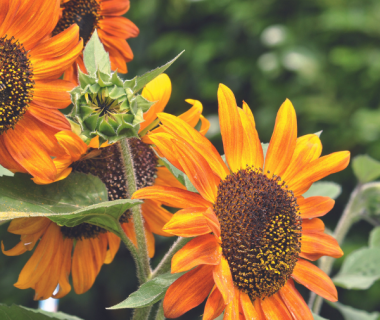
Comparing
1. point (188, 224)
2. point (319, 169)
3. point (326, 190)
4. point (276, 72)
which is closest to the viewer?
point (188, 224)

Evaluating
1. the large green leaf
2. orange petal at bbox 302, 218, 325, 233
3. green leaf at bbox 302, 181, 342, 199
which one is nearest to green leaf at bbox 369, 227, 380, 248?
green leaf at bbox 302, 181, 342, 199

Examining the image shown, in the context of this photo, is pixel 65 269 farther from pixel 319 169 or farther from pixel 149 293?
pixel 319 169

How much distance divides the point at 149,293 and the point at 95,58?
23 cm

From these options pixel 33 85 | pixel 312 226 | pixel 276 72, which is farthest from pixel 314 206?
pixel 276 72

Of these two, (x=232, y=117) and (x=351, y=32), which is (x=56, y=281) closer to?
(x=232, y=117)

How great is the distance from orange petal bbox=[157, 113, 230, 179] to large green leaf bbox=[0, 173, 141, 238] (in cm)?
8

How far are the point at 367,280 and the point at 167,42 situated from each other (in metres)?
1.66

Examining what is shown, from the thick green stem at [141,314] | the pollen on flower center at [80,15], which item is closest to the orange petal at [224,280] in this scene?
the thick green stem at [141,314]

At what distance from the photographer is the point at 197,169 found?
43 centimetres

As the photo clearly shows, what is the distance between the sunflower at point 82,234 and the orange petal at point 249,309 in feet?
0.33

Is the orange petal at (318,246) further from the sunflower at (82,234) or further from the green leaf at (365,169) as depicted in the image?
the green leaf at (365,169)

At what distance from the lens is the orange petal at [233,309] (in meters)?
0.40

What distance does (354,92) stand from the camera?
1.93m

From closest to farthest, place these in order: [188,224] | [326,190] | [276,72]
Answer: [188,224] < [326,190] < [276,72]
